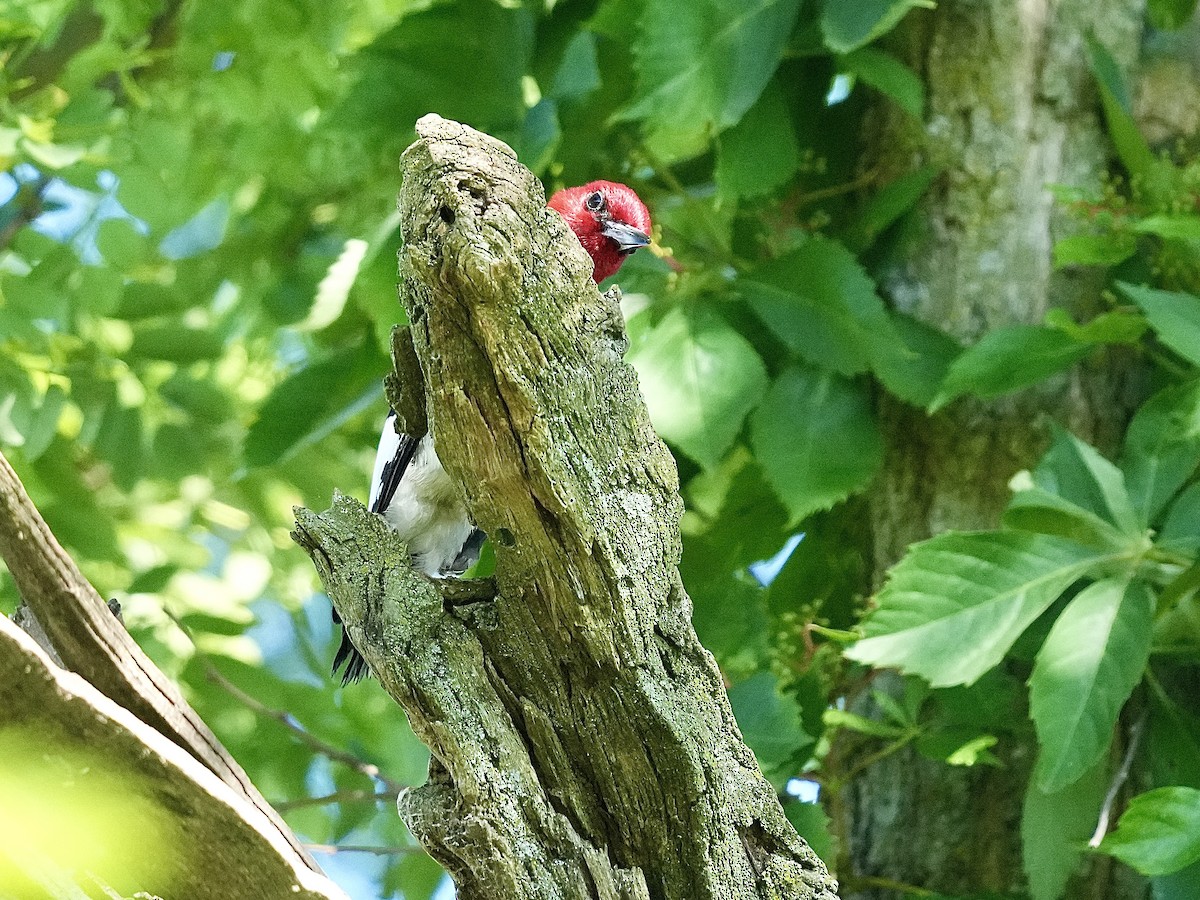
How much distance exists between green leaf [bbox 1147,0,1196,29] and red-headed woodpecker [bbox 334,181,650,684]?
58.5 inches

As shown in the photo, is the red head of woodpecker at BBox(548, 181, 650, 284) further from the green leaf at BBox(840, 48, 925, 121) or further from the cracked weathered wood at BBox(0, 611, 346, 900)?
the cracked weathered wood at BBox(0, 611, 346, 900)

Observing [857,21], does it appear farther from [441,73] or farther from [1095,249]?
[441,73]

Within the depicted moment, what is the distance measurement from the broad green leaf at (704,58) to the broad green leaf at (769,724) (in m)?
1.29

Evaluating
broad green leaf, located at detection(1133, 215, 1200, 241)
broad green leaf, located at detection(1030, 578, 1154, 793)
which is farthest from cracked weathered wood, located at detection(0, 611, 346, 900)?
broad green leaf, located at detection(1133, 215, 1200, 241)

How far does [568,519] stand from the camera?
1465 millimetres

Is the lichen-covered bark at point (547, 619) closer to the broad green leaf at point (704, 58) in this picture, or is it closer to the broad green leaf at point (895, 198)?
the broad green leaf at point (704, 58)

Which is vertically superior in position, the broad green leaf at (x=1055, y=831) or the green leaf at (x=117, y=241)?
the green leaf at (x=117, y=241)

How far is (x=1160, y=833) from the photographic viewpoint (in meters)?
2.19

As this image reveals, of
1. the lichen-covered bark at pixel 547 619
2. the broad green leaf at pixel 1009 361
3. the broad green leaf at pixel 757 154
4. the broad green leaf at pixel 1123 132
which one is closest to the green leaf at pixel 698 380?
the broad green leaf at pixel 757 154

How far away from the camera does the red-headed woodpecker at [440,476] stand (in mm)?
2771

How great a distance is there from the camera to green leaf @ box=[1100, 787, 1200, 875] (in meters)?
2.17

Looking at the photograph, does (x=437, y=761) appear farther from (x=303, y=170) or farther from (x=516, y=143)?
(x=303, y=170)

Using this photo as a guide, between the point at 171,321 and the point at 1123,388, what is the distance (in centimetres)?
282

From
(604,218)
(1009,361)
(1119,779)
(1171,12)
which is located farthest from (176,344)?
(1171,12)
